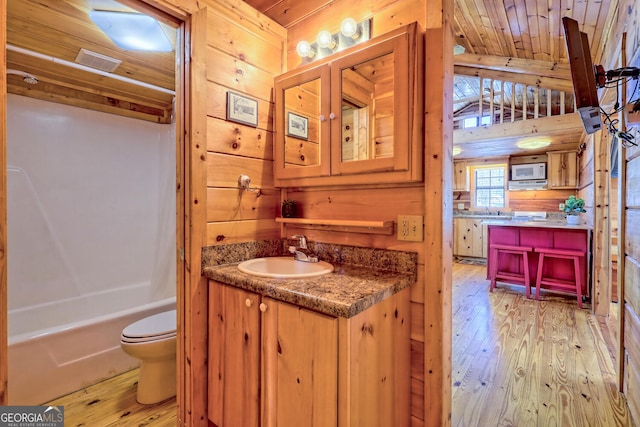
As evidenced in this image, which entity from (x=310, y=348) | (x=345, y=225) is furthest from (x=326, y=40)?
(x=310, y=348)

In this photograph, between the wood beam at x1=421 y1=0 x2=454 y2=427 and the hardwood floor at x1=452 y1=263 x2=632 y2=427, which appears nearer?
the wood beam at x1=421 y1=0 x2=454 y2=427

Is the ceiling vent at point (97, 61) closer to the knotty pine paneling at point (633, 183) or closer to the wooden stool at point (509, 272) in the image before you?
the knotty pine paneling at point (633, 183)

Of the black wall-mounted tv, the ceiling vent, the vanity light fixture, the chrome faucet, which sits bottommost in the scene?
the chrome faucet

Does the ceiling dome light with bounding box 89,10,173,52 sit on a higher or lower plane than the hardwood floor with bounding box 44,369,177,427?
higher

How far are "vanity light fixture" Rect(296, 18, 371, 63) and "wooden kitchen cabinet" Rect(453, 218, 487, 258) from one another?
18.5 feet

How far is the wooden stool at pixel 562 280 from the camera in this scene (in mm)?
3371

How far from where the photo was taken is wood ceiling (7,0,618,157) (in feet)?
5.65

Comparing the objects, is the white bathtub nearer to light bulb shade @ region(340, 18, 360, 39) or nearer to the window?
light bulb shade @ region(340, 18, 360, 39)

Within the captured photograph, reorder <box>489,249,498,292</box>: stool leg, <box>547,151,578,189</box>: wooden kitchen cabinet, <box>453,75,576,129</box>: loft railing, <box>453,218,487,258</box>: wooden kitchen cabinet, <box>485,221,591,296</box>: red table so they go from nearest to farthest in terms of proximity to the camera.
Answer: <box>485,221,591,296</box>: red table, <box>489,249,498,292</box>: stool leg, <box>547,151,578,189</box>: wooden kitchen cabinet, <box>453,75,576,129</box>: loft railing, <box>453,218,487,258</box>: wooden kitchen cabinet

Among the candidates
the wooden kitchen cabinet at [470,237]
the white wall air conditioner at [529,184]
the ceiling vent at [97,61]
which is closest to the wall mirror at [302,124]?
the ceiling vent at [97,61]

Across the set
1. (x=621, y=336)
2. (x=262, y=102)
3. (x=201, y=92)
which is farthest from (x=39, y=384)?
(x=621, y=336)

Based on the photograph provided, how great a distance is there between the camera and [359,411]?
38.8 inches

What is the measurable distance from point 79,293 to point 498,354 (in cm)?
351

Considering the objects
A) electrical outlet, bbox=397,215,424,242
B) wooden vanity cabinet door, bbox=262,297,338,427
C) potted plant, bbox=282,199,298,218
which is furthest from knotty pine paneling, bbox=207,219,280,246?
electrical outlet, bbox=397,215,424,242
